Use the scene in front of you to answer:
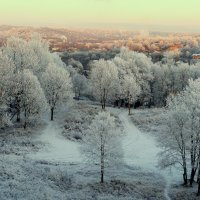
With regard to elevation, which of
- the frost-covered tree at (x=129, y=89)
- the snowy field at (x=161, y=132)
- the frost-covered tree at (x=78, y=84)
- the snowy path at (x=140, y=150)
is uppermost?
the frost-covered tree at (x=129, y=89)

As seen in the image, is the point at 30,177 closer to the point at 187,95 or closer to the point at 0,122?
the point at 187,95

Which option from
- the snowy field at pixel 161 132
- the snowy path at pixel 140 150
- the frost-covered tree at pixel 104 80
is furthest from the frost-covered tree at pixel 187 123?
the frost-covered tree at pixel 104 80

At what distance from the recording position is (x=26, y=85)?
7188 cm

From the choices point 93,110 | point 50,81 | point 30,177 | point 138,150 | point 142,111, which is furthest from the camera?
point 142,111

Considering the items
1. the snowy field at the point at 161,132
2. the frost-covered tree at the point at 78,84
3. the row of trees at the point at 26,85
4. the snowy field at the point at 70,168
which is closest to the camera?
the snowy field at the point at 70,168

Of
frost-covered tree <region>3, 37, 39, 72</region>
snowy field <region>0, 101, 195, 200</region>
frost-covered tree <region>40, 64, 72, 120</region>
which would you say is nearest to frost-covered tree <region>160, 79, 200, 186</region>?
snowy field <region>0, 101, 195, 200</region>

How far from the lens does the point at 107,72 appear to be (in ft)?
301

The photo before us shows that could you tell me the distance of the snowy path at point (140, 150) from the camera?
187 ft

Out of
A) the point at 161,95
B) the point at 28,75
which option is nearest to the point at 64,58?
the point at 161,95

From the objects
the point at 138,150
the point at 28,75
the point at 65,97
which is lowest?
the point at 138,150

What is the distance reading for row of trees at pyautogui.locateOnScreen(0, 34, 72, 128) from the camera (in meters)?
71.4

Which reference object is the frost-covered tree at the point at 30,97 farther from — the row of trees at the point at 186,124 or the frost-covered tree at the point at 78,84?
the frost-covered tree at the point at 78,84

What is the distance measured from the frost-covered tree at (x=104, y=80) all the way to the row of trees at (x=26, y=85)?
1110 cm

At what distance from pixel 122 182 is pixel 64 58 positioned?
148711 millimetres
